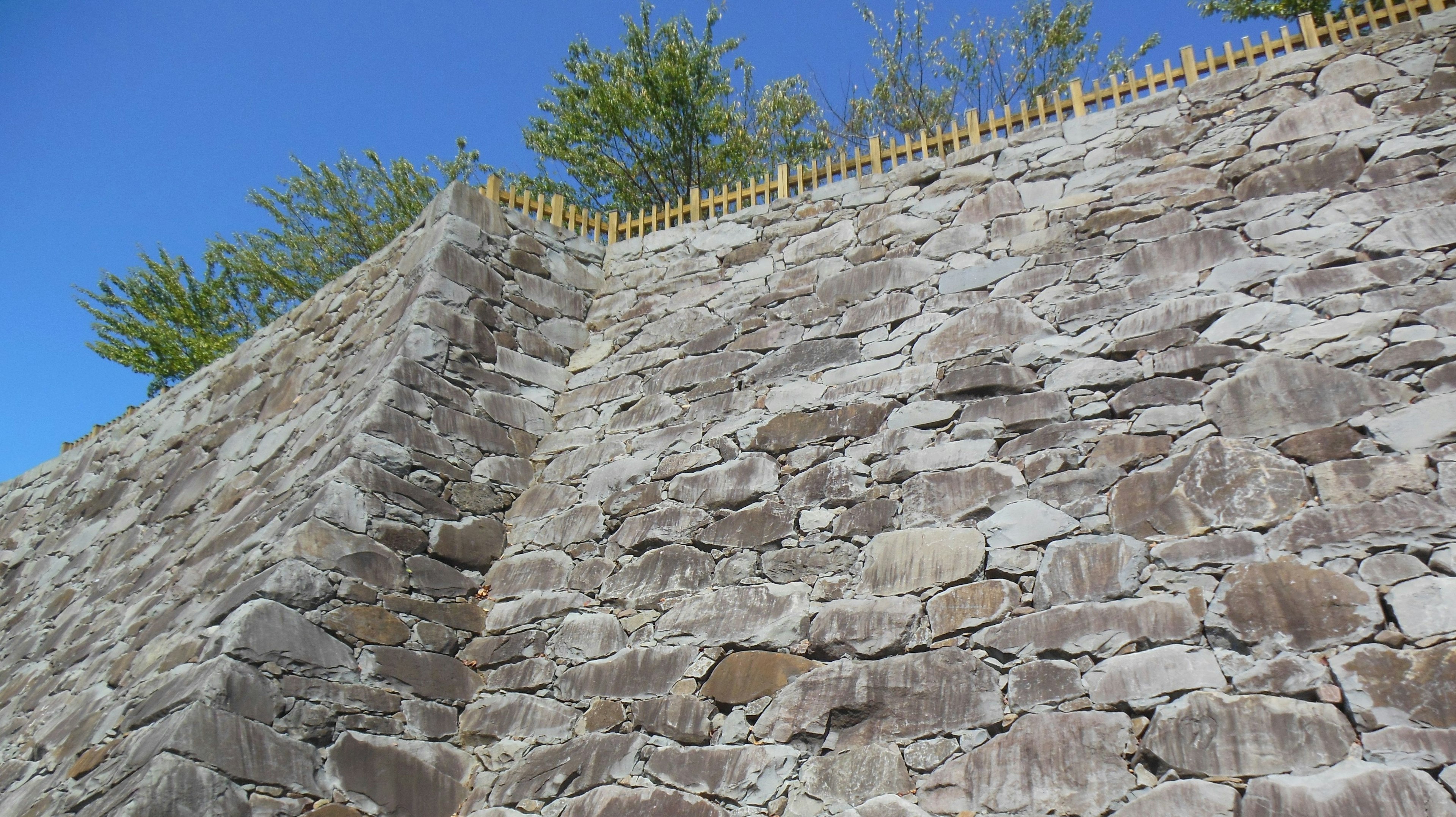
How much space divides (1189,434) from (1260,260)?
0.97 metres

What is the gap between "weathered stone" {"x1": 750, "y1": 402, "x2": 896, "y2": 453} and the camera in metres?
4.22

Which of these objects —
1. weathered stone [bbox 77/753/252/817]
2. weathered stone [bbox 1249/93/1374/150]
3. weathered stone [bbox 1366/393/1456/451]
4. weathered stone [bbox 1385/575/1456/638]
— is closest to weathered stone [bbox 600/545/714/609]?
weathered stone [bbox 77/753/252/817]

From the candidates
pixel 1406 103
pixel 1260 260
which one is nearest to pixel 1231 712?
pixel 1260 260

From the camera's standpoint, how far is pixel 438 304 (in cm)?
513

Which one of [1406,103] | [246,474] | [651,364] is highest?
[1406,103]

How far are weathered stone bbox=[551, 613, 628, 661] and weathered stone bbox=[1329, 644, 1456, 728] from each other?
2481 millimetres

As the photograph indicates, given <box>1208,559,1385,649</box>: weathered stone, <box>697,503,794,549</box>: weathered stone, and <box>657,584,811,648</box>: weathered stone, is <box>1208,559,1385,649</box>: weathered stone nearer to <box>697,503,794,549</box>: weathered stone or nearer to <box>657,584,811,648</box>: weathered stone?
<box>657,584,811,648</box>: weathered stone

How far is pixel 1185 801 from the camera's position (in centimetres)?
260

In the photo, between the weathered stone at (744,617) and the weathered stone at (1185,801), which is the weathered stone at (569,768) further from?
the weathered stone at (1185,801)

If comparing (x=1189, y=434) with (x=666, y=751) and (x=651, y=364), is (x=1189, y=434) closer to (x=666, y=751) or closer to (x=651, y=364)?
(x=666, y=751)

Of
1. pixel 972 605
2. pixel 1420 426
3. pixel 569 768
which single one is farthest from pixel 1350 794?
pixel 569 768

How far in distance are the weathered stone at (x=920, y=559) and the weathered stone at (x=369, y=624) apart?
190 centimetres

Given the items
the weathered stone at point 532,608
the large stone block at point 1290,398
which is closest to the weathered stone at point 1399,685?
the large stone block at point 1290,398

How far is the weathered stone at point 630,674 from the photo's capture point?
371cm
